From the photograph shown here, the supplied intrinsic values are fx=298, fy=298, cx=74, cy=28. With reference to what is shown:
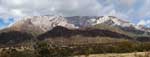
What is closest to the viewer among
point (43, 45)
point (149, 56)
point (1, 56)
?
point (149, 56)

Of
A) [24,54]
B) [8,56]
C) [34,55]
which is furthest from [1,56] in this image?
[34,55]

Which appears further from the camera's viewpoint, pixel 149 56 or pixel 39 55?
pixel 39 55

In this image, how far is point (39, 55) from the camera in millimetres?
121875

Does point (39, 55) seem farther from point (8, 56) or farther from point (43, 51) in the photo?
point (8, 56)

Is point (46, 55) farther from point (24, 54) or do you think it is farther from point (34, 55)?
point (24, 54)

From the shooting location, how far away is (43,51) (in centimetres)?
12112

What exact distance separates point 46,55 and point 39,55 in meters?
2.97

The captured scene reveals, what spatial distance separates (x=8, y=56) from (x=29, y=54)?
1661 centimetres

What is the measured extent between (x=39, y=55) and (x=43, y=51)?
8.27ft

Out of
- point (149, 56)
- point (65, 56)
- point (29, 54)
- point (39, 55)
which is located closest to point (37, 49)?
point (39, 55)

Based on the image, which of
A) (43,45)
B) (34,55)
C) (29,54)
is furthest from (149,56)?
(29,54)

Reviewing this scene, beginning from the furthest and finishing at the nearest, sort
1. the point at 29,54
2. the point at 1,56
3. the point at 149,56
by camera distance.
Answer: the point at 1,56, the point at 29,54, the point at 149,56

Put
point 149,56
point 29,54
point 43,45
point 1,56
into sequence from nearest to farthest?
point 149,56 → point 43,45 → point 29,54 → point 1,56

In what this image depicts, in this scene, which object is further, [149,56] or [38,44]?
[38,44]
